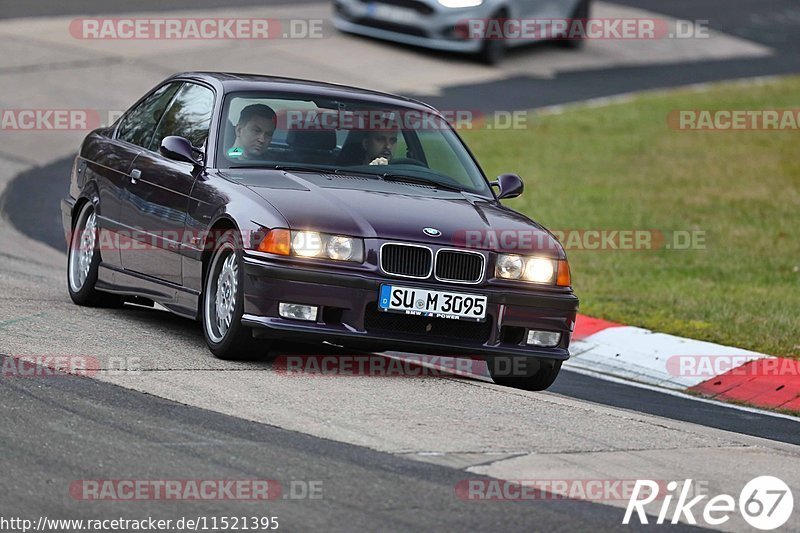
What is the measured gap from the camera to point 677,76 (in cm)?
2706

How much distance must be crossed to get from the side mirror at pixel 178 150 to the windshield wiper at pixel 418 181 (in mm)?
1117

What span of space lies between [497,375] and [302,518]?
3696 mm

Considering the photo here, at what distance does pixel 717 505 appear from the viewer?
6.27 meters

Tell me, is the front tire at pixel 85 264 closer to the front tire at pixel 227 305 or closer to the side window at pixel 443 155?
the front tire at pixel 227 305

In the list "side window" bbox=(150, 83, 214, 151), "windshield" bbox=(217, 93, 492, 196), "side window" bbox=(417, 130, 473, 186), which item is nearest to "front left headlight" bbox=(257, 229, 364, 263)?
"windshield" bbox=(217, 93, 492, 196)

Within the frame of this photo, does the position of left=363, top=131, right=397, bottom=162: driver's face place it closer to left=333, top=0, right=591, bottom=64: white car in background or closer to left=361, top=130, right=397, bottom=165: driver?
left=361, top=130, right=397, bottom=165: driver

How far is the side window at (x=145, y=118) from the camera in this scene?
33.3ft

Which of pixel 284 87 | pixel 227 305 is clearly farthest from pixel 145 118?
pixel 227 305

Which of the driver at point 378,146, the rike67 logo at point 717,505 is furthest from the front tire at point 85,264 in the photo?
the rike67 logo at point 717,505

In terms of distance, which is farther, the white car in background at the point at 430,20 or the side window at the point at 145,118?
the white car in background at the point at 430,20

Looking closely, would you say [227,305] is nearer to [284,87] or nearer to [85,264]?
[284,87]

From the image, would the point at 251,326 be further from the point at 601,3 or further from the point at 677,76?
the point at 601,3

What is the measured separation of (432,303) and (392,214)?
0.54 metres

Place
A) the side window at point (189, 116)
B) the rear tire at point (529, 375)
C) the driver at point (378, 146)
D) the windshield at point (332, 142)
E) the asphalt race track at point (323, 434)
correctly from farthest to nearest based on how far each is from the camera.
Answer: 1. the side window at point (189, 116)
2. the driver at point (378, 146)
3. the windshield at point (332, 142)
4. the rear tire at point (529, 375)
5. the asphalt race track at point (323, 434)
